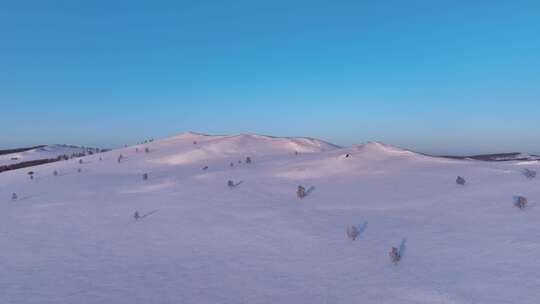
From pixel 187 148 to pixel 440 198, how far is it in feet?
45.1

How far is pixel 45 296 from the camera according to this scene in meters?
5.37

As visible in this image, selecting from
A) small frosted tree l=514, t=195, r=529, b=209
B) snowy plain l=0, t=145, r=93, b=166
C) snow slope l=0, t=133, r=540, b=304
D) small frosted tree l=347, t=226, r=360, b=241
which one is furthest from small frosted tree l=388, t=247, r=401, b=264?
snowy plain l=0, t=145, r=93, b=166

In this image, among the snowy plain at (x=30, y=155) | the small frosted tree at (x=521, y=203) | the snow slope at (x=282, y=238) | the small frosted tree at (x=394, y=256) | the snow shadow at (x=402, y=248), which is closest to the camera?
the snow slope at (x=282, y=238)

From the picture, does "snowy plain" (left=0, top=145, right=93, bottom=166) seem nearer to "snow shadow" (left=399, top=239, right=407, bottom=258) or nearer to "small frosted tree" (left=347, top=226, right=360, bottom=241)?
"small frosted tree" (left=347, top=226, right=360, bottom=241)

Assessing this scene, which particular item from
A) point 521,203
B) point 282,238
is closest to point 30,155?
point 282,238

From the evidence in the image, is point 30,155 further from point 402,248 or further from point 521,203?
point 521,203

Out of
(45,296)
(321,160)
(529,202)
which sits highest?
(321,160)

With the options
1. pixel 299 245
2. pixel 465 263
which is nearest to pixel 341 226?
pixel 299 245

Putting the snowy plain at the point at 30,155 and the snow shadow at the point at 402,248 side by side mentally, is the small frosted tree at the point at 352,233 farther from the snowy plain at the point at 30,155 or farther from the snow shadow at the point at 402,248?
the snowy plain at the point at 30,155

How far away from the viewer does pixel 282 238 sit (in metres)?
7.34

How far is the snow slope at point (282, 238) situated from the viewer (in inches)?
210

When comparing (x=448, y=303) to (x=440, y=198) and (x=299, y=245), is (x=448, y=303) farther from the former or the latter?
(x=440, y=198)

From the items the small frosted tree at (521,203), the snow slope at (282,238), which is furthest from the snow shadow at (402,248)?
the small frosted tree at (521,203)

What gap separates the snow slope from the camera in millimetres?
5336
